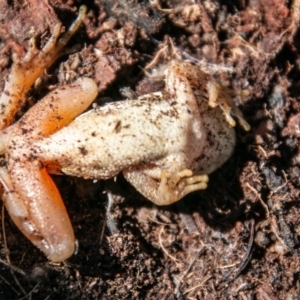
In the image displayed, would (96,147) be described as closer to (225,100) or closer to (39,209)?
(39,209)

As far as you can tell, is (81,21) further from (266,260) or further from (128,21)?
(266,260)

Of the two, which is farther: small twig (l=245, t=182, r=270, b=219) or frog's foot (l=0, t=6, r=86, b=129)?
small twig (l=245, t=182, r=270, b=219)

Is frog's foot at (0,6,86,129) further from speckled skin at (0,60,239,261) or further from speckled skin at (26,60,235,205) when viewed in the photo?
speckled skin at (26,60,235,205)

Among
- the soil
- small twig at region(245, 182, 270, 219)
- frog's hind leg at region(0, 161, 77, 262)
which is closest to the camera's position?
frog's hind leg at region(0, 161, 77, 262)

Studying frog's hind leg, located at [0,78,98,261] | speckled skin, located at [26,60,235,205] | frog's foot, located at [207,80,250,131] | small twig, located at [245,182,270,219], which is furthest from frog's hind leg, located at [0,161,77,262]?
small twig, located at [245,182,270,219]

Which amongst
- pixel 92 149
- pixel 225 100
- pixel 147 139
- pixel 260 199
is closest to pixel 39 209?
pixel 92 149

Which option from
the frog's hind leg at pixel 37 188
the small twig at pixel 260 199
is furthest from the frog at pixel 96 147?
the small twig at pixel 260 199
